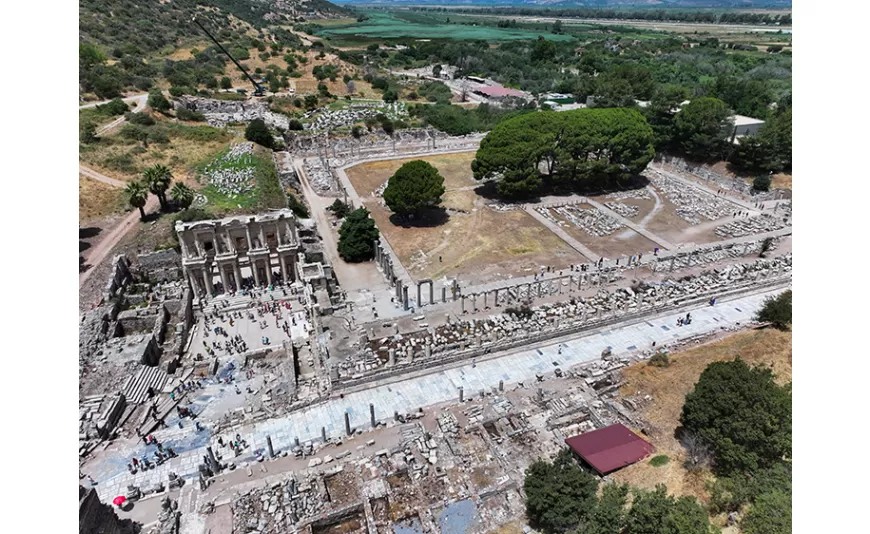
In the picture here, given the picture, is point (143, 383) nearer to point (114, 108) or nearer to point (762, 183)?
point (114, 108)

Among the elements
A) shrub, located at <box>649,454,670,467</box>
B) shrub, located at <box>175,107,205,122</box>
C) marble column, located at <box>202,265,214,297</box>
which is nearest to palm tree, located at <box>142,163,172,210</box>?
marble column, located at <box>202,265,214,297</box>

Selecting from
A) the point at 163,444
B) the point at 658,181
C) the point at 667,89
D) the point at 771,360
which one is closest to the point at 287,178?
the point at 163,444

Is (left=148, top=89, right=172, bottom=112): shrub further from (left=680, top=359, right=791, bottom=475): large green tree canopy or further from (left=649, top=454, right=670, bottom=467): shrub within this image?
(left=680, top=359, right=791, bottom=475): large green tree canopy

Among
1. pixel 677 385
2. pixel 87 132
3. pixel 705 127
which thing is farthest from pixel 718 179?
pixel 87 132

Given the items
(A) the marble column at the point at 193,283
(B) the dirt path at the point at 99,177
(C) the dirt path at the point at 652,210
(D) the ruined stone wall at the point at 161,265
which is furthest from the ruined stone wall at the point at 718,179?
(B) the dirt path at the point at 99,177

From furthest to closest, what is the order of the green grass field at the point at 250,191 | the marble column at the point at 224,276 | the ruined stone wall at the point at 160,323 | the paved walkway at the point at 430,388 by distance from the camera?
the green grass field at the point at 250,191 → the marble column at the point at 224,276 → the ruined stone wall at the point at 160,323 → the paved walkway at the point at 430,388

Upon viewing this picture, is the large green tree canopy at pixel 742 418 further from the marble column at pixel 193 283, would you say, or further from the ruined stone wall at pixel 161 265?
the ruined stone wall at pixel 161 265
